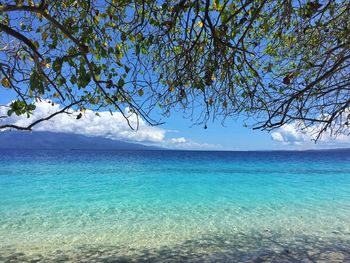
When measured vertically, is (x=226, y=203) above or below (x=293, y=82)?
below

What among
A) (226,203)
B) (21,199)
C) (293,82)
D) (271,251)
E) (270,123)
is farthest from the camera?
(21,199)

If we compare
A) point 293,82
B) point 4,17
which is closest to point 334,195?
point 293,82

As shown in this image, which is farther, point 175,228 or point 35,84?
point 175,228

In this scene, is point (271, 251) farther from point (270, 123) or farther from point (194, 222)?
point (270, 123)

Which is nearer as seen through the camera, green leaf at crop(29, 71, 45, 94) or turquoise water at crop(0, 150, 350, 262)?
green leaf at crop(29, 71, 45, 94)

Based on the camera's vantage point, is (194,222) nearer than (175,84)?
No

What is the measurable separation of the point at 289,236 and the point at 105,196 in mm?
9165

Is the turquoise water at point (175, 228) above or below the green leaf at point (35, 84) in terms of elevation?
below

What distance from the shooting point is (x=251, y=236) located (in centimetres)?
822

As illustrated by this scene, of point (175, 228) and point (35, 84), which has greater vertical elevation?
point (35, 84)

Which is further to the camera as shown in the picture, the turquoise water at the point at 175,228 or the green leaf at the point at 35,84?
the turquoise water at the point at 175,228

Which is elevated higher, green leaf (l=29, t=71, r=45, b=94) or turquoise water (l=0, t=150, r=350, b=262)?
green leaf (l=29, t=71, r=45, b=94)

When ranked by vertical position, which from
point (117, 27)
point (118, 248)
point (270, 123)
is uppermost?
point (117, 27)

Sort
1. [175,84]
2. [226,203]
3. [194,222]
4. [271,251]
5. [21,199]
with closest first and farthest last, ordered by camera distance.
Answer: [175,84], [271,251], [194,222], [226,203], [21,199]
